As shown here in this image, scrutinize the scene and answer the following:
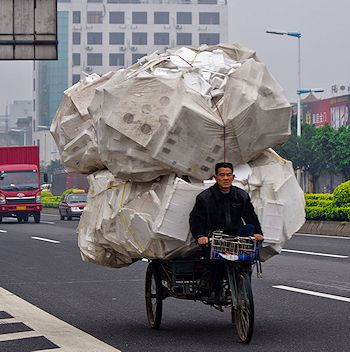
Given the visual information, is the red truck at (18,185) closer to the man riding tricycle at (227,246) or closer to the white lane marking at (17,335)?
the white lane marking at (17,335)

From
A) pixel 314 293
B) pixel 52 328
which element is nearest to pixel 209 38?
pixel 314 293

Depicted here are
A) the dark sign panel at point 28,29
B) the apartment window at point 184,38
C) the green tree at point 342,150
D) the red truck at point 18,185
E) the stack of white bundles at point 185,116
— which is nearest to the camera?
the stack of white bundles at point 185,116

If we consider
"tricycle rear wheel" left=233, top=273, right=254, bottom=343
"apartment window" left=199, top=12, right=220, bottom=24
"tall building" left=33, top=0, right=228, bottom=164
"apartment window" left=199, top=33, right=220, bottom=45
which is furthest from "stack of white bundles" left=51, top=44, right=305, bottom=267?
"apartment window" left=199, top=12, right=220, bottom=24

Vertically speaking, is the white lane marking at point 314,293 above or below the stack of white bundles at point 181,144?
below

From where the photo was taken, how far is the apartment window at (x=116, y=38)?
164000mm

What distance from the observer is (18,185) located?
50.3 metres

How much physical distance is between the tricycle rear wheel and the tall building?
15268 cm

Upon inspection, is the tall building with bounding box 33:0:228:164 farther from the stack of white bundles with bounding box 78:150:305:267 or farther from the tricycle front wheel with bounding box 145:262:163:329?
the stack of white bundles with bounding box 78:150:305:267

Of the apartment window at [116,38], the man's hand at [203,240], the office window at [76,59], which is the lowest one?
the man's hand at [203,240]

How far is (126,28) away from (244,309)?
15764cm

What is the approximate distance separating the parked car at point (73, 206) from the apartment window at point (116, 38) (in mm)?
108673

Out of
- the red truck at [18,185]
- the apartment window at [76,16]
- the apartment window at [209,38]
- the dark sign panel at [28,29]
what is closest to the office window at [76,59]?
the apartment window at [76,16]

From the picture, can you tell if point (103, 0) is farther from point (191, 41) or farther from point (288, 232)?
point (288, 232)

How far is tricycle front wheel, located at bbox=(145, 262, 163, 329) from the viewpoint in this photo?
10.8 metres
